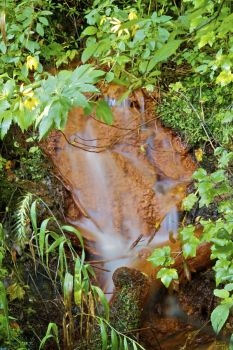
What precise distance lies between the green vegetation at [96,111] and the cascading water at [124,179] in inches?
7.0

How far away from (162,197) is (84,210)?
0.65 metres

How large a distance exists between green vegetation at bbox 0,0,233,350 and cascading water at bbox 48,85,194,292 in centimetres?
18

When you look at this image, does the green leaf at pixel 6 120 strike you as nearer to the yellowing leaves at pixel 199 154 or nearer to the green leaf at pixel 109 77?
the green leaf at pixel 109 77

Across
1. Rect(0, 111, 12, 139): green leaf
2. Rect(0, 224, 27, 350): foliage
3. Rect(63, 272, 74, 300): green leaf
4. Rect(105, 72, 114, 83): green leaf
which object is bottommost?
Rect(0, 224, 27, 350): foliage

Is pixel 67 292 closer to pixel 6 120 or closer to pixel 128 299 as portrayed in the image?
pixel 128 299

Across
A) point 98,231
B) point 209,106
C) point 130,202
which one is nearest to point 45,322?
point 98,231

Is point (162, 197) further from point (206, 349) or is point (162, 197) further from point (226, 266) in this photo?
point (226, 266)

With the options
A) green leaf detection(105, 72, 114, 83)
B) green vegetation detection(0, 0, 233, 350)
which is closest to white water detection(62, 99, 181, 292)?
green vegetation detection(0, 0, 233, 350)

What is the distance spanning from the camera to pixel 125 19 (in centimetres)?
288

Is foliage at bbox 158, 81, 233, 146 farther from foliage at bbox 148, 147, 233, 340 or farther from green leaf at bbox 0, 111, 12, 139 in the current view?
green leaf at bbox 0, 111, 12, 139

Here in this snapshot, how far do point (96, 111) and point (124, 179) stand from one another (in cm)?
224

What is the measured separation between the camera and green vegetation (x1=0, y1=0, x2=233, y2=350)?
4.65ft

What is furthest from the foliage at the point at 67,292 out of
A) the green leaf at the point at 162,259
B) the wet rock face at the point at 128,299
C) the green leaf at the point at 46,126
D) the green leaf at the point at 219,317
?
the green leaf at the point at 46,126

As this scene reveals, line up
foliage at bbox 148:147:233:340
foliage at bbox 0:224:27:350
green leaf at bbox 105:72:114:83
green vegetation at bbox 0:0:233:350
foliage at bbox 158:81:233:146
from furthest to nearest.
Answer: foliage at bbox 158:81:233:146
foliage at bbox 0:224:27:350
green leaf at bbox 105:72:114:83
foliage at bbox 148:147:233:340
green vegetation at bbox 0:0:233:350
